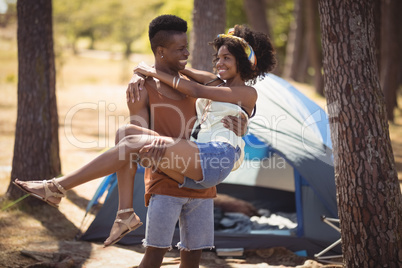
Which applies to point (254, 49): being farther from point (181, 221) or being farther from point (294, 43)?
point (294, 43)

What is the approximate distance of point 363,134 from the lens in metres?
3.51

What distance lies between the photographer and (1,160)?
8023 millimetres

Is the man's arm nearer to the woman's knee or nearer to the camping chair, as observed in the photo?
the woman's knee

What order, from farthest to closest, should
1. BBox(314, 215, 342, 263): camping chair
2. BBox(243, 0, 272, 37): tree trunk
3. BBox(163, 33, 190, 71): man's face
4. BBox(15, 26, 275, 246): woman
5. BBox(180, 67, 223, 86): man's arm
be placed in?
BBox(243, 0, 272, 37): tree trunk
BBox(314, 215, 342, 263): camping chair
BBox(180, 67, 223, 86): man's arm
BBox(163, 33, 190, 71): man's face
BBox(15, 26, 275, 246): woman

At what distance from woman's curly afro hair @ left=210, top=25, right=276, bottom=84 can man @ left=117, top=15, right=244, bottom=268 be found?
13.4 inches

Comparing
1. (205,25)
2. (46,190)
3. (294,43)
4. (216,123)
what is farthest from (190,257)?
(294,43)

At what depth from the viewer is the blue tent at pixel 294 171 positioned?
484cm

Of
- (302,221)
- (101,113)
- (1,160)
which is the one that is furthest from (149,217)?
(101,113)

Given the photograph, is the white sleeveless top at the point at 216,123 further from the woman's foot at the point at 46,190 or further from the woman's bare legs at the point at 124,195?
the woman's foot at the point at 46,190

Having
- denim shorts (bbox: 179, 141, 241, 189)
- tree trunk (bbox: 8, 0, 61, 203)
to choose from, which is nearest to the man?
denim shorts (bbox: 179, 141, 241, 189)

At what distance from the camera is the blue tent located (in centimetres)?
484

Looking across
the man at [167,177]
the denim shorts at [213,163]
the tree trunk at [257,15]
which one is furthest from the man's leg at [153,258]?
the tree trunk at [257,15]

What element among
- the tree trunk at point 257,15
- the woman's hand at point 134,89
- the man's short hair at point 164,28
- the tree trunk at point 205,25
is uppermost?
the tree trunk at point 257,15

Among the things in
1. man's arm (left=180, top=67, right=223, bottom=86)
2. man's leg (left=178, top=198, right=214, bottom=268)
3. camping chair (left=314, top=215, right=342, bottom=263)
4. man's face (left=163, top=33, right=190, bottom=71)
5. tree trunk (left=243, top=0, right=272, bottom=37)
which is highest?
tree trunk (left=243, top=0, right=272, bottom=37)
